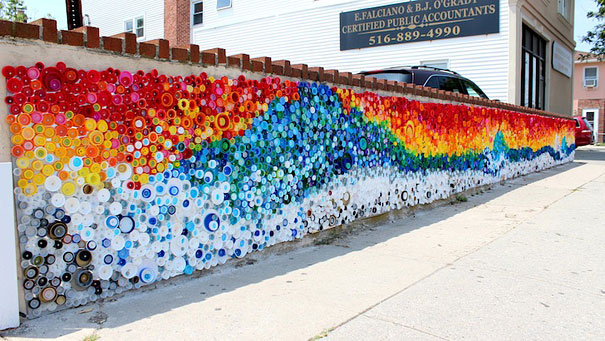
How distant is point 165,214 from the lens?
12.9 ft

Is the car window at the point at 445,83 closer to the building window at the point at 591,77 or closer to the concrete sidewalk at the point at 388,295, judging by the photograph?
the concrete sidewalk at the point at 388,295

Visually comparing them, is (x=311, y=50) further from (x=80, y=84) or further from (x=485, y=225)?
(x=80, y=84)

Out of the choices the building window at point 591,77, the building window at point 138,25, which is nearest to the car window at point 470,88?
the building window at point 138,25

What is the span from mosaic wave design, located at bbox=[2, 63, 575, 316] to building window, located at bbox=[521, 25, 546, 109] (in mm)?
14246

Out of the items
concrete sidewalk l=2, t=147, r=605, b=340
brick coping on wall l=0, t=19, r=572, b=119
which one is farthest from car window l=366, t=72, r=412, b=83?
concrete sidewalk l=2, t=147, r=605, b=340

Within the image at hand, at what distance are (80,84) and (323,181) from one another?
2.88 metres

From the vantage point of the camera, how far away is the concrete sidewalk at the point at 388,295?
321cm

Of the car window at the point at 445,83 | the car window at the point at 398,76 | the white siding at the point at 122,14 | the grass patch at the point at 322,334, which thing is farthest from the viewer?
the white siding at the point at 122,14

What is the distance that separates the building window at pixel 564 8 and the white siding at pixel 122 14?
18.9m

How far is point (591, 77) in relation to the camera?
38500mm

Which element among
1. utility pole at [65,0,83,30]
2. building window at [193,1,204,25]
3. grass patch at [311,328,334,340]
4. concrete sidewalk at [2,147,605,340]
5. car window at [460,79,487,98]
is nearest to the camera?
grass patch at [311,328,334,340]

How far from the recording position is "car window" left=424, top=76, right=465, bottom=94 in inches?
381

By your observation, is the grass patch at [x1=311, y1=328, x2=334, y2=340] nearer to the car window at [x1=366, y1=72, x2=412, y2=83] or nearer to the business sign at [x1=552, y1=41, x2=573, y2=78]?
the car window at [x1=366, y1=72, x2=412, y2=83]

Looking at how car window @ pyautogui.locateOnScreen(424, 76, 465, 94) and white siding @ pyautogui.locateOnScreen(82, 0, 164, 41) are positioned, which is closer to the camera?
car window @ pyautogui.locateOnScreen(424, 76, 465, 94)
